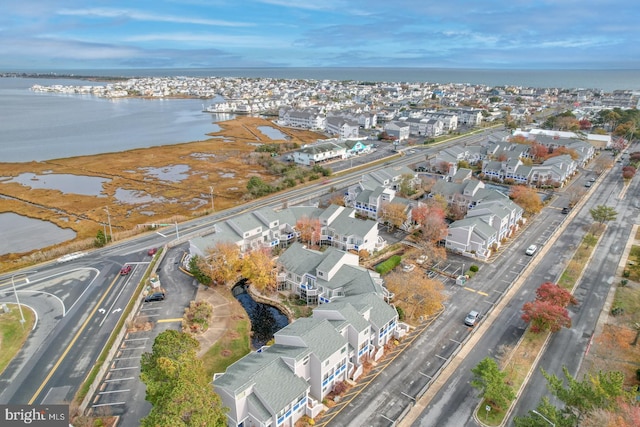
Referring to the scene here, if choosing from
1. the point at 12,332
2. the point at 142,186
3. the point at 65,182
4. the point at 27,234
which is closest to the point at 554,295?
the point at 12,332

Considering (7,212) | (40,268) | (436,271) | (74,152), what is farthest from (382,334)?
(74,152)

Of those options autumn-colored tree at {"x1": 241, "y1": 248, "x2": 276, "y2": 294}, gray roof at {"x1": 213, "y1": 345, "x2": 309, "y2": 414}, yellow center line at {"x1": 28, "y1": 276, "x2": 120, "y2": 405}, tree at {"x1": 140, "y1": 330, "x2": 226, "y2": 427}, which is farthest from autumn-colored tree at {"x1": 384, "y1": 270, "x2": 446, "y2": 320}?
yellow center line at {"x1": 28, "y1": 276, "x2": 120, "y2": 405}

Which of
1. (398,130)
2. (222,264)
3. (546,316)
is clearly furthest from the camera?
(398,130)

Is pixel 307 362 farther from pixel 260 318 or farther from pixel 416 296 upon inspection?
pixel 416 296

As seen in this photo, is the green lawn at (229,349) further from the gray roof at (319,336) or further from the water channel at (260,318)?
the gray roof at (319,336)

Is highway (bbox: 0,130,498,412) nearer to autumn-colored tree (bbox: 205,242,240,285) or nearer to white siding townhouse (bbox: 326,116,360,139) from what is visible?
autumn-colored tree (bbox: 205,242,240,285)

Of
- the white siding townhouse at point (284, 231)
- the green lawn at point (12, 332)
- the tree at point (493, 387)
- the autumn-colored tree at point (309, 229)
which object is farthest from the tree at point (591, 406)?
the green lawn at point (12, 332)
